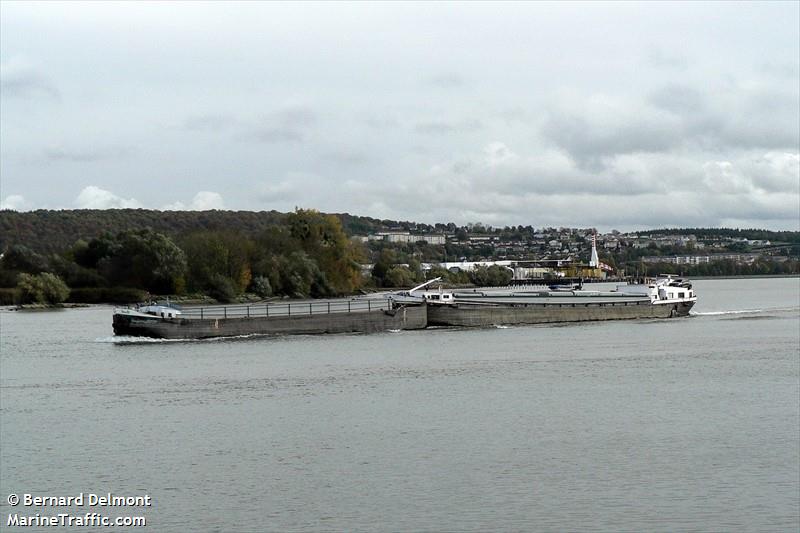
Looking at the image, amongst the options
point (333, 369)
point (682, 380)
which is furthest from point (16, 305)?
point (682, 380)

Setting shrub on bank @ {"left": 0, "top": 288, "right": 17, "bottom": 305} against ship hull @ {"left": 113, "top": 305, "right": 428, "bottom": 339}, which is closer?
ship hull @ {"left": 113, "top": 305, "right": 428, "bottom": 339}

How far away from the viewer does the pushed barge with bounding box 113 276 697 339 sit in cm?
6069

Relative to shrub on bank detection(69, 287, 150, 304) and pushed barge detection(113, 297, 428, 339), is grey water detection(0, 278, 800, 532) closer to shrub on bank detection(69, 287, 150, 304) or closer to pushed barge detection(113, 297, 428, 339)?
pushed barge detection(113, 297, 428, 339)

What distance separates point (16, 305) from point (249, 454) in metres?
86.4

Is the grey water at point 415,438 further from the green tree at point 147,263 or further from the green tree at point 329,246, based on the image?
the green tree at point 329,246

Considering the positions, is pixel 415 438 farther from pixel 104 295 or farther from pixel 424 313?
pixel 104 295

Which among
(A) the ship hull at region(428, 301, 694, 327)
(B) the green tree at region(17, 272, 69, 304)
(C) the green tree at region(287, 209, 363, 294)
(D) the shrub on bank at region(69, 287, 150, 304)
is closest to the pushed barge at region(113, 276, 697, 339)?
(A) the ship hull at region(428, 301, 694, 327)

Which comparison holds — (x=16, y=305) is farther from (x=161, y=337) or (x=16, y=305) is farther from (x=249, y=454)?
(x=249, y=454)

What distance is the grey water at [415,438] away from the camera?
21.4 meters

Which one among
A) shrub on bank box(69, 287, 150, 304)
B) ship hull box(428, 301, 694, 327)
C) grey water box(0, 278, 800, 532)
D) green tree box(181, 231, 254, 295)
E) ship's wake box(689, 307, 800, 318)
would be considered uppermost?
green tree box(181, 231, 254, 295)

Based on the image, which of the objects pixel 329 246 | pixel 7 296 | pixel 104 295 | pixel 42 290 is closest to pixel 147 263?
pixel 104 295

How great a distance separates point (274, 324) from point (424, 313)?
36.2ft

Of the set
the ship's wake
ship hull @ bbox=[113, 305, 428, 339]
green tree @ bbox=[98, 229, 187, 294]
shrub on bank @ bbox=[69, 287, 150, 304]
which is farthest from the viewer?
green tree @ bbox=[98, 229, 187, 294]

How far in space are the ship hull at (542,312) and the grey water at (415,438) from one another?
19646 millimetres
